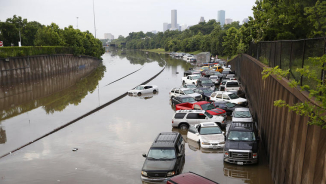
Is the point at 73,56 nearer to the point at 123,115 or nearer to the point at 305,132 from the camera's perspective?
the point at 123,115

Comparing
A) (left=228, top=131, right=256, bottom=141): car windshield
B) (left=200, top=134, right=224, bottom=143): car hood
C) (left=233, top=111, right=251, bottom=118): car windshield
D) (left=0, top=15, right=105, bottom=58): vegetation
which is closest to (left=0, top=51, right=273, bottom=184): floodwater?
(left=200, top=134, right=224, bottom=143): car hood

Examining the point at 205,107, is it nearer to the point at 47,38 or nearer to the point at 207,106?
the point at 207,106

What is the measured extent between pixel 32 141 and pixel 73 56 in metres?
66.7

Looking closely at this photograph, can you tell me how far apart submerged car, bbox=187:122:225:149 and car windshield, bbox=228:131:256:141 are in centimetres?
165

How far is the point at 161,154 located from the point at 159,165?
0.77 metres

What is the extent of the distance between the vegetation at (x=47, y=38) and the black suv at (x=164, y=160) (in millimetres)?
47539

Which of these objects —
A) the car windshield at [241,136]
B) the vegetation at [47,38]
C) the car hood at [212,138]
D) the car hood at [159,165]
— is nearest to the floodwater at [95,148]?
the car hood at [212,138]

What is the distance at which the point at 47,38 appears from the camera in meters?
77.1

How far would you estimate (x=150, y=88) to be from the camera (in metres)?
39.4

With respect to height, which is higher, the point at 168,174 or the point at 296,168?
the point at 296,168

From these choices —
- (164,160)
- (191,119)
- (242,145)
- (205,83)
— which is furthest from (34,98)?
(242,145)

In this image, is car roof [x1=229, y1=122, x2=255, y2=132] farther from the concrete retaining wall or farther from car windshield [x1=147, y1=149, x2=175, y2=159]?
the concrete retaining wall

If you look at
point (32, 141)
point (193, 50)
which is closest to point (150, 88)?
point (32, 141)

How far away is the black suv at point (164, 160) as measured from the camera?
13.3 meters
